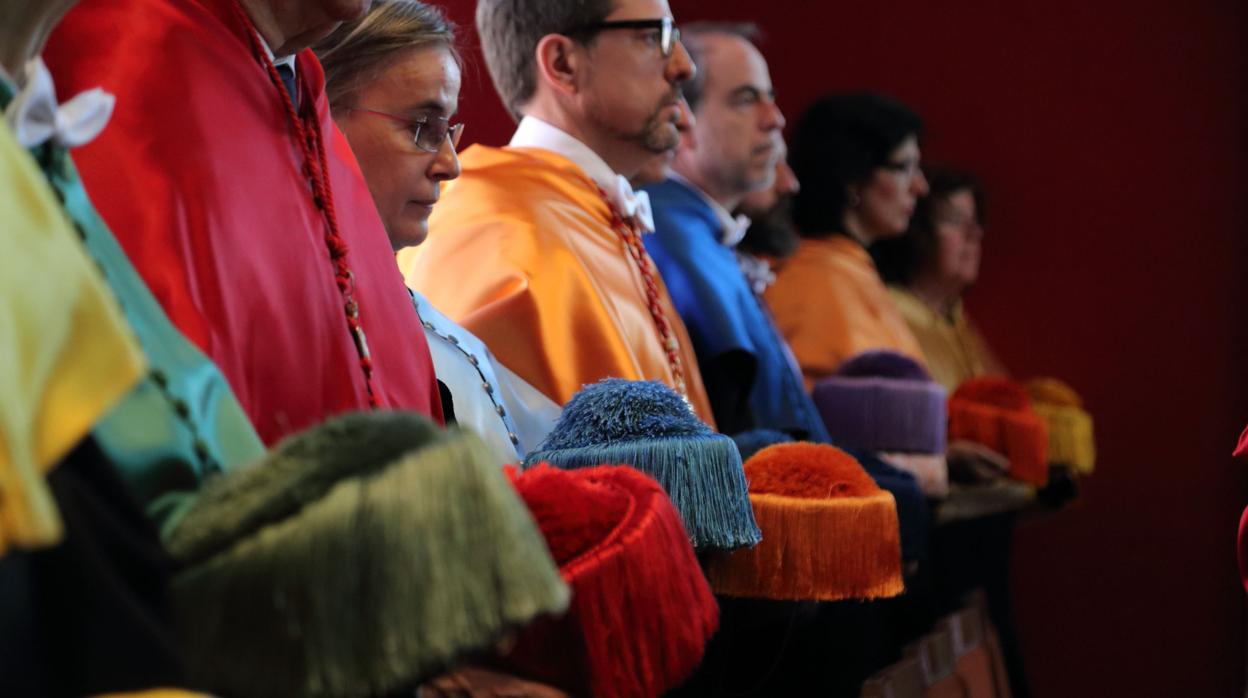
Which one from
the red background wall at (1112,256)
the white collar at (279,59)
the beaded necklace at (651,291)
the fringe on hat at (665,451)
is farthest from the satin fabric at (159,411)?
the red background wall at (1112,256)

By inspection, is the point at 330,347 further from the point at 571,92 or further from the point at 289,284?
the point at 571,92

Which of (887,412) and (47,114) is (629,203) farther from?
(47,114)

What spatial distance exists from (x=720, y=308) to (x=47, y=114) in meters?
1.98

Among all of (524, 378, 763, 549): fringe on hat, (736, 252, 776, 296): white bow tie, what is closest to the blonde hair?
(524, 378, 763, 549): fringe on hat

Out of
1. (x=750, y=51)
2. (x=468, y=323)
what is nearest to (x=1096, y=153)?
(x=750, y=51)

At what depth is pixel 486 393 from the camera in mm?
2225

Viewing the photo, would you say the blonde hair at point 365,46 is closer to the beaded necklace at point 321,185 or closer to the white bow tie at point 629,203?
the beaded necklace at point 321,185

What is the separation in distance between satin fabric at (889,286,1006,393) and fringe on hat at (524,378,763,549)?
279cm

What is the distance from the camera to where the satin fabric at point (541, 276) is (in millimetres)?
2453

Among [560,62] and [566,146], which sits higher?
[560,62]

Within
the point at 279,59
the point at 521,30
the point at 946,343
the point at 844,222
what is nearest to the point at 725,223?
the point at 521,30

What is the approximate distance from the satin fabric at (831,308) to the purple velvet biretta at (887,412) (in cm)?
39

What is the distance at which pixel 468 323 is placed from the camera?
2.45m

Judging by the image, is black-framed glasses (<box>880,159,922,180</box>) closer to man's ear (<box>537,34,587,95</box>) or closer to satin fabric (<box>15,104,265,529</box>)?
man's ear (<box>537,34,587,95</box>)
